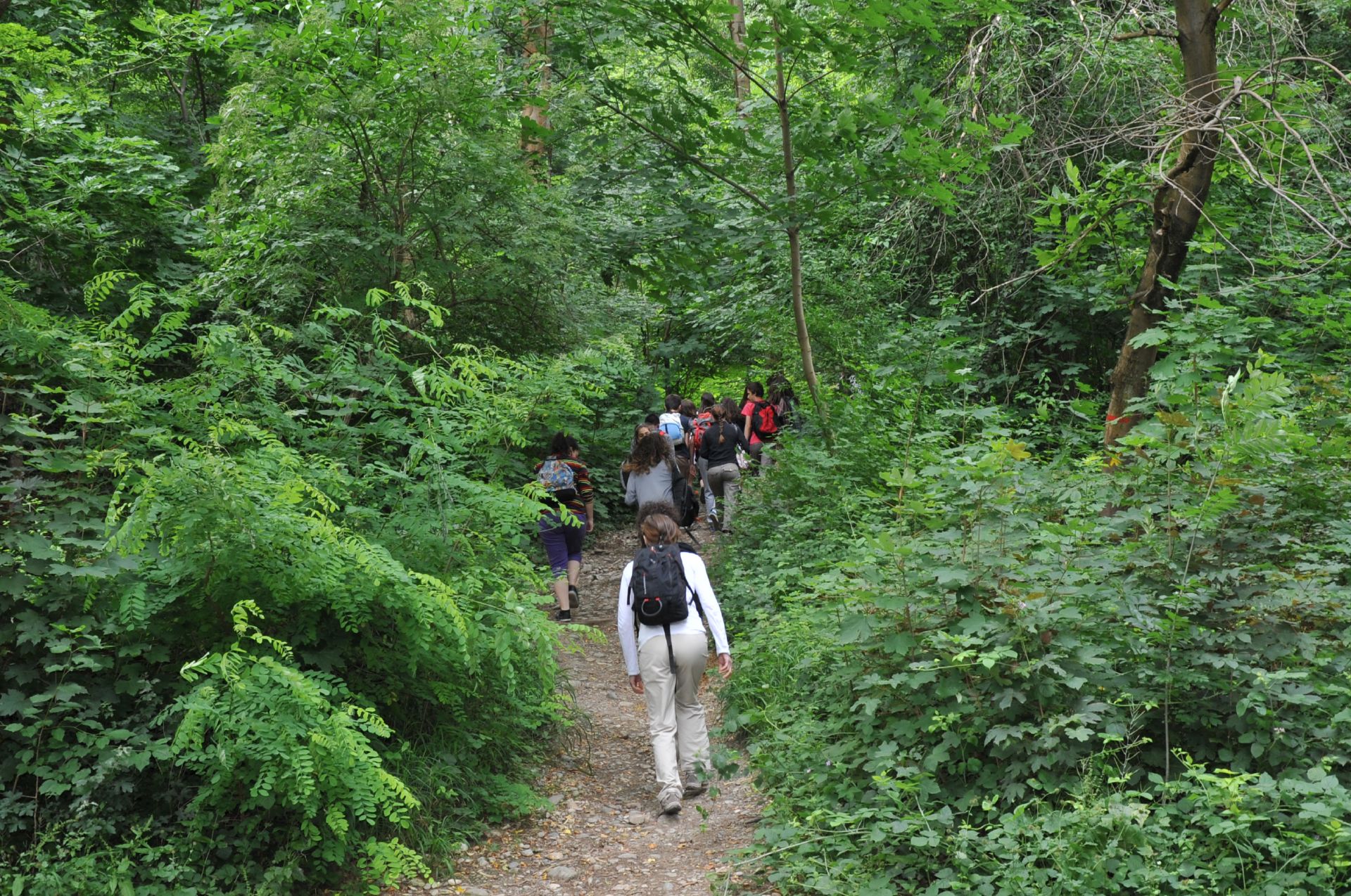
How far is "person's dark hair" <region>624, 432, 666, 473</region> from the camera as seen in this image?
34.5 feet

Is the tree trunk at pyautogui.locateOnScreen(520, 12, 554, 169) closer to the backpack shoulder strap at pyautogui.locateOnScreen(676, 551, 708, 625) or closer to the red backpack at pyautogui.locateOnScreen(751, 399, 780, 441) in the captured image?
the red backpack at pyautogui.locateOnScreen(751, 399, 780, 441)

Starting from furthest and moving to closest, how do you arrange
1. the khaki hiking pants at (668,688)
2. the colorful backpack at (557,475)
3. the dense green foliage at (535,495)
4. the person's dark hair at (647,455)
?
the person's dark hair at (647,455) → the colorful backpack at (557,475) → the khaki hiking pants at (668,688) → the dense green foliage at (535,495)

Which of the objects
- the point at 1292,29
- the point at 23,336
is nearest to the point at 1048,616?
the point at 23,336

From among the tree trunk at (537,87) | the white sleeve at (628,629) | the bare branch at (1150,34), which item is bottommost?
the white sleeve at (628,629)

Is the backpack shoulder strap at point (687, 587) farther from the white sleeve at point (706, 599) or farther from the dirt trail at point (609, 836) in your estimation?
the dirt trail at point (609, 836)

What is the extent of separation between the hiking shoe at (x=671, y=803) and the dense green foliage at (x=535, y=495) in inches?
24.4

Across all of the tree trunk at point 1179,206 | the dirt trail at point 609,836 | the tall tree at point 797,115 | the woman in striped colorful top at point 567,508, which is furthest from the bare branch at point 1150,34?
the dirt trail at point 609,836

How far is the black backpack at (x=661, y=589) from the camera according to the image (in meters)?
6.11

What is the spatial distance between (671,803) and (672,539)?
5.40ft

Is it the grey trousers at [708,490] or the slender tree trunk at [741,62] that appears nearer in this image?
the slender tree trunk at [741,62]

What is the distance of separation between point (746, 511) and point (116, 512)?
7514 mm

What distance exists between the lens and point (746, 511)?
Answer: 1123 centimetres

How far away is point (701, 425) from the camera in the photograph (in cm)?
1372

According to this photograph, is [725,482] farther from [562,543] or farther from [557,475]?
[557,475]
